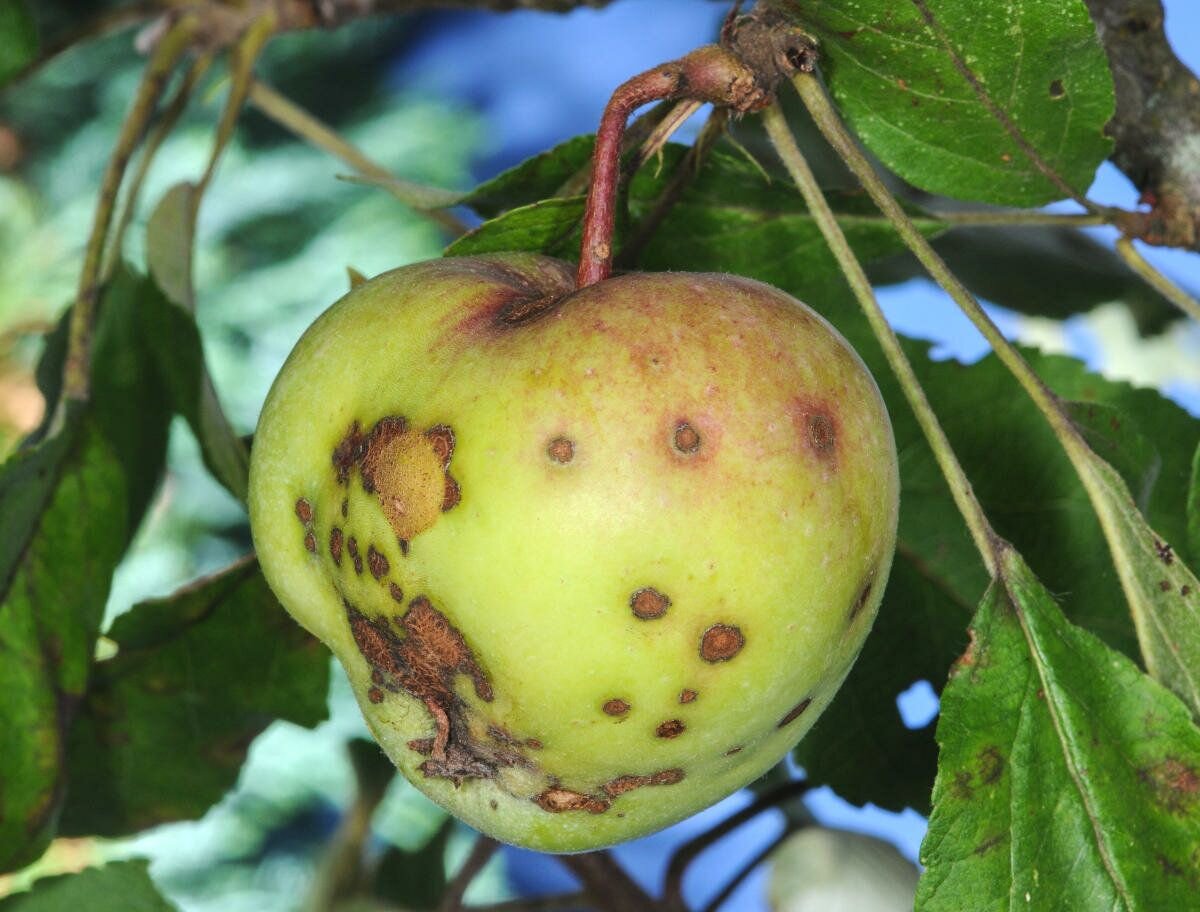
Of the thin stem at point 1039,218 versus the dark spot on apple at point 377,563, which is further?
the thin stem at point 1039,218

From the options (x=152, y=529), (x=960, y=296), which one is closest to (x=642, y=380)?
(x=960, y=296)

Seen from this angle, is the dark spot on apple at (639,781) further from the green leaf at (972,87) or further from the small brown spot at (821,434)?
the green leaf at (972,87)

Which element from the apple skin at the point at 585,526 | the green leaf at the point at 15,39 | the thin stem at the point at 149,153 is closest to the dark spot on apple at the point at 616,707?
the apple skin at the point at 585,526

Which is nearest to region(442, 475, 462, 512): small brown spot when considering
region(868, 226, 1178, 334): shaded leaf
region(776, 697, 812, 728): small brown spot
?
region(776, 697, 812, 728): small brown spot

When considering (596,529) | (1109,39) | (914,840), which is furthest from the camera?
(914,840)

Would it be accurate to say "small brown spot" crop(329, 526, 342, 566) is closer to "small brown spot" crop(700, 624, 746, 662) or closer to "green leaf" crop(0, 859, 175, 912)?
"small brown spot" crop(700, 624, 746, 662)

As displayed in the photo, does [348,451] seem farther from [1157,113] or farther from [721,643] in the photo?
[1157,113]

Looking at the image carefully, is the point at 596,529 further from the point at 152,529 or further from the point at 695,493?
the point at 152,529
